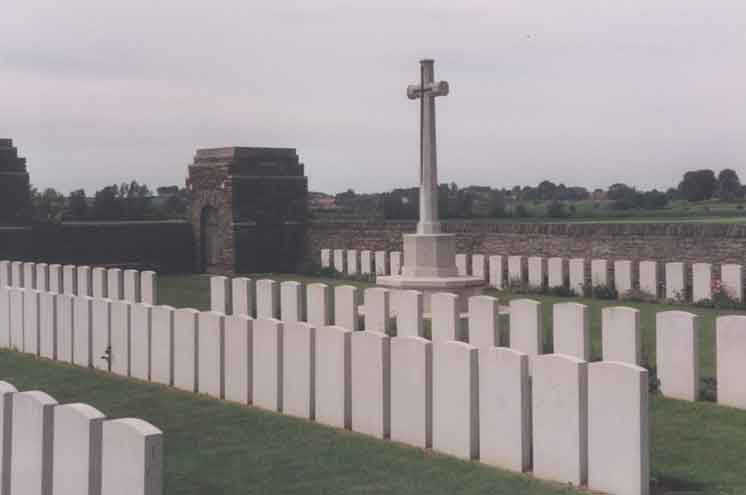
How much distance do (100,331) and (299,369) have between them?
325cm

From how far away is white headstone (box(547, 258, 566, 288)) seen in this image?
16875 mm

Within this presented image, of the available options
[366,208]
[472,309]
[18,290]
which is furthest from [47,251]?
[366,208]

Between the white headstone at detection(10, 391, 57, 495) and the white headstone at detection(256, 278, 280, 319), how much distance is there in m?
7.34

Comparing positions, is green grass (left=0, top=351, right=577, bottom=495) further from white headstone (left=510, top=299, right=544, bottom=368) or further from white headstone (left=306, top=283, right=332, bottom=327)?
white headstone (left=306, top=283, right=332, bottom=327)

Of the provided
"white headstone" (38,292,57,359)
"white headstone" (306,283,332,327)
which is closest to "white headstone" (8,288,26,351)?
"white headstone" (38,292,57,359)

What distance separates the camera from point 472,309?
9297 millimetres

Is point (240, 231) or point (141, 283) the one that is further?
point (240, 231)

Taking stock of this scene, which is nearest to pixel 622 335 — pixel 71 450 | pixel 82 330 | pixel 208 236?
pixel 71 450

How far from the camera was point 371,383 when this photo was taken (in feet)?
24.2

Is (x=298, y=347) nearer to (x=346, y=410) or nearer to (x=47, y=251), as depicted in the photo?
(x=346, y=410)

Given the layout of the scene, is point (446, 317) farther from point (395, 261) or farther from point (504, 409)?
point (395, 261)

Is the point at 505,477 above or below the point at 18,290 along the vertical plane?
below

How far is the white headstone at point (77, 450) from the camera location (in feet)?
13.5

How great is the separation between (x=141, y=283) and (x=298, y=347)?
189 inches
